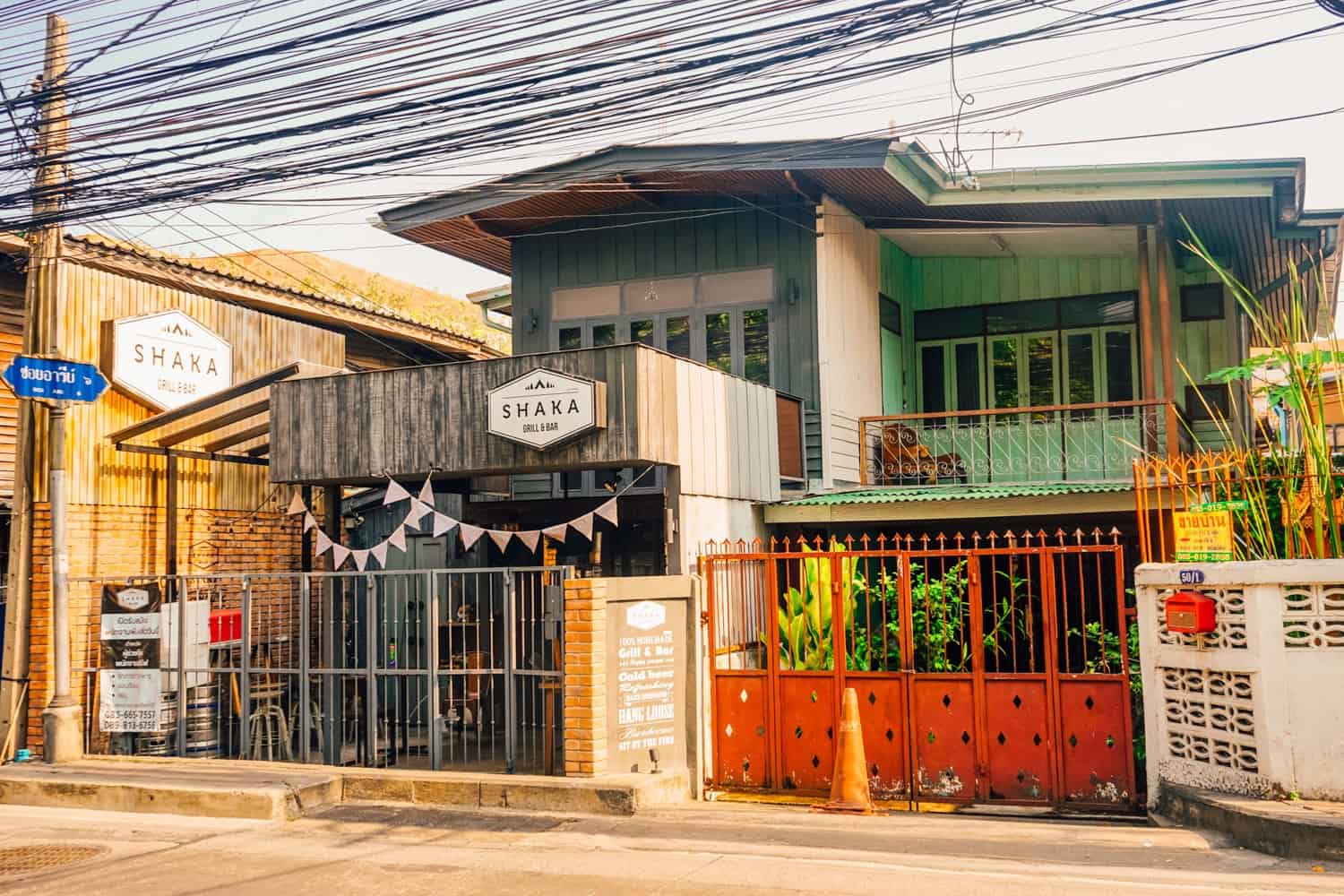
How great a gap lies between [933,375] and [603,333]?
5.21 meters

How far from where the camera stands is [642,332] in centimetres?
1748

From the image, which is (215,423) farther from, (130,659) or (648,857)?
(648,857)

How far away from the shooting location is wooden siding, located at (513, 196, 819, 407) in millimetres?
16328

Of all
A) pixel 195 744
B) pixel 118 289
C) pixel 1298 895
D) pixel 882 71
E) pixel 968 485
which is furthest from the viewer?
pixel 968 485

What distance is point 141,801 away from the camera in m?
11.4

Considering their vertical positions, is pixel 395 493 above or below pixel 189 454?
below

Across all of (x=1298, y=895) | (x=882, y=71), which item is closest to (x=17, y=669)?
(x=882, y=71)

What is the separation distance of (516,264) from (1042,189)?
7.35 m

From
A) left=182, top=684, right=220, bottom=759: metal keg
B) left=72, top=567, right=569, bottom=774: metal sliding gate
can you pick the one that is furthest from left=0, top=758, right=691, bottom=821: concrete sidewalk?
left=182, top=684, right=220, bottom=759: metal keg

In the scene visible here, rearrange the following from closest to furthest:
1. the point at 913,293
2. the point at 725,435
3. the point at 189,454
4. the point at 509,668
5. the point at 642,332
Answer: the point at 509,668, the point at 725,435, the point at 189,454, the point at 642,332, the point at 913,293

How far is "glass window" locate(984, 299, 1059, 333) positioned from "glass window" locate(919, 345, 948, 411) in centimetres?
87

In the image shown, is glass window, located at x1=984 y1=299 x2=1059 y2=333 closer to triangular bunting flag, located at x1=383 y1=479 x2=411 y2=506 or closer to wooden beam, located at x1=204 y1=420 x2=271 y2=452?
triangular bunting flag, located at x1=383 y1=479 x2=411 y2=506

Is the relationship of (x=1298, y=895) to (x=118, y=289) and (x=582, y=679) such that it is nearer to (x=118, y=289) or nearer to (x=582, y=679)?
(x=582, y=679)

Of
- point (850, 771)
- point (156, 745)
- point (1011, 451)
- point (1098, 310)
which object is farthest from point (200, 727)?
point (1098, 310)
